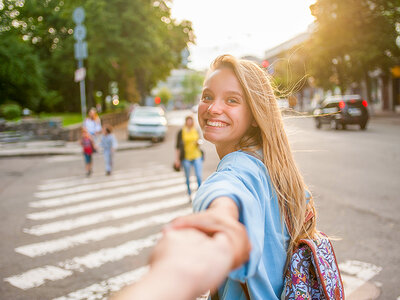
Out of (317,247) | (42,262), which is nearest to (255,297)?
(317,247)

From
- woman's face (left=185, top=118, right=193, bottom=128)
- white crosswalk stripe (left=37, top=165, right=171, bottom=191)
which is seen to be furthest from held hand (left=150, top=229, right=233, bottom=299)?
white crosswalk stripe (left=37, top=165, right=171, bottom=191)

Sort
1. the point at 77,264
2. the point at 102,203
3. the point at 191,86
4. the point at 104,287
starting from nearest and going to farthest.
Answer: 1. the point at 104,287
2. the point at 77,264
3. the point at 102,203
4. the point at 191,86

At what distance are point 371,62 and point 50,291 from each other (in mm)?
29592

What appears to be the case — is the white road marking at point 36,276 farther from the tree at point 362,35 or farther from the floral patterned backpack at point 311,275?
the tree at point 362,35

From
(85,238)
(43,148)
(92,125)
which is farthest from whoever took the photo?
(43,148)

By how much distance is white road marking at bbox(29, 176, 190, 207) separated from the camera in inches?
319

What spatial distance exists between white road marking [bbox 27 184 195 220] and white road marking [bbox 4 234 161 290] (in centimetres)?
229

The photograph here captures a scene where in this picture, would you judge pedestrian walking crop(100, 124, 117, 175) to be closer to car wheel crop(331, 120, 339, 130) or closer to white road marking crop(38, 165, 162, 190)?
white road marking crop(38, 165, 162, 190)

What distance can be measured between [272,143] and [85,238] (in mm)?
4820

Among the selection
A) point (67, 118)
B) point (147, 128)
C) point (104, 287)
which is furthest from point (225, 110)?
point (67, 118)

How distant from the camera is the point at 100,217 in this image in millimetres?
6883

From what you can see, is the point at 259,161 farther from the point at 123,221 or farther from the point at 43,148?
the point at 43,148

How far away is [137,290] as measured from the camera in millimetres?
698

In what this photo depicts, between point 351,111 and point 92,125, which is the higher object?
point 351,111
